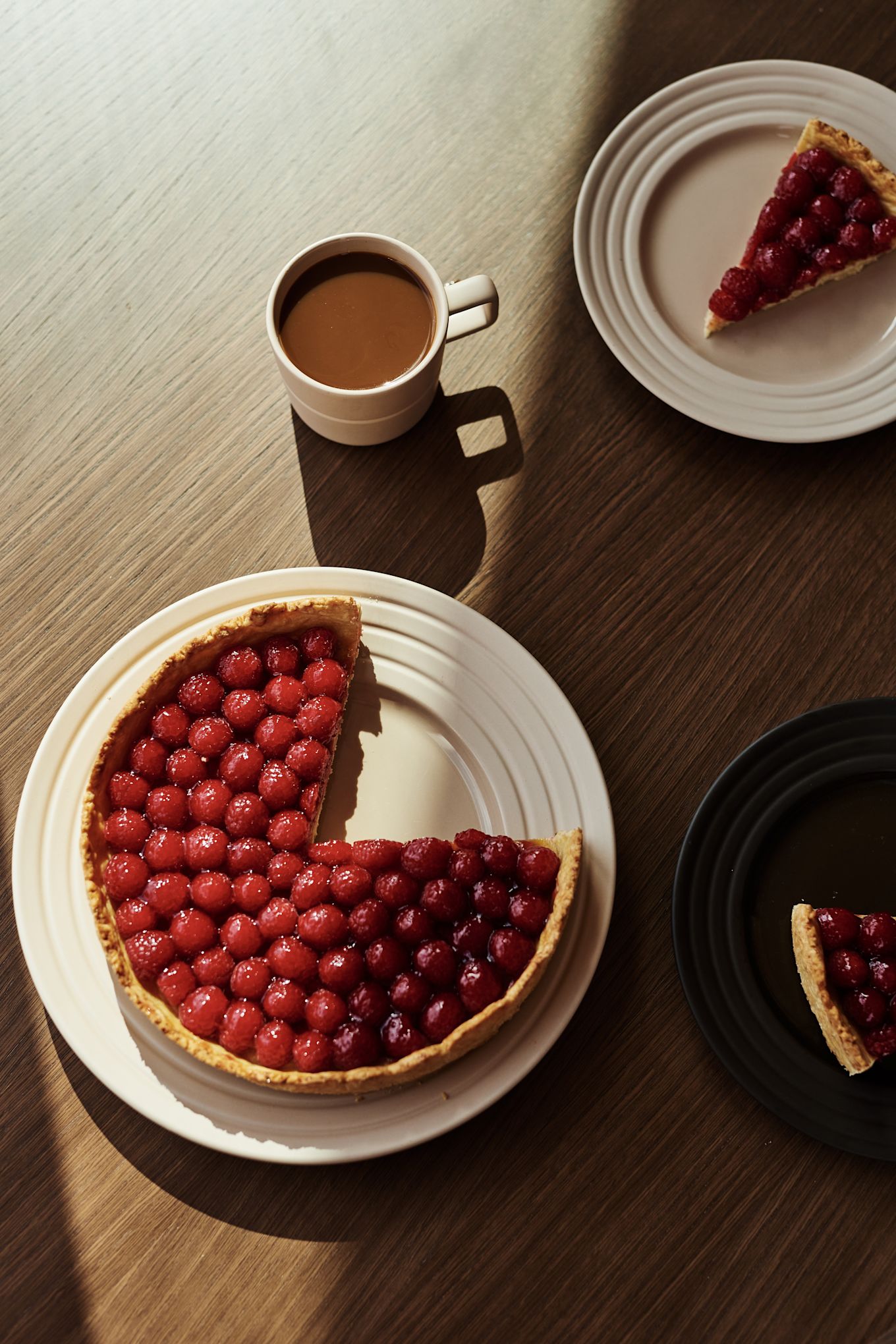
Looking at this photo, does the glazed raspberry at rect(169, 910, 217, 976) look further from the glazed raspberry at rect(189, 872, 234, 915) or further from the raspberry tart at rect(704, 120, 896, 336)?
the raspberry tart at rect(704, 120, 896, 336)

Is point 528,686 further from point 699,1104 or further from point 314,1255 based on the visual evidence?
point 314,1255

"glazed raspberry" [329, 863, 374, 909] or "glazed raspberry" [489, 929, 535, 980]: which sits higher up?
"glazed raspberry" [329, 863, 374, 909]

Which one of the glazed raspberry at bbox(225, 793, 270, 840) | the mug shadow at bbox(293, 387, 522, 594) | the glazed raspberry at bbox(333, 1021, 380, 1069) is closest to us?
the glazed raspberry at bbox(333, 1021, 380, 1069)

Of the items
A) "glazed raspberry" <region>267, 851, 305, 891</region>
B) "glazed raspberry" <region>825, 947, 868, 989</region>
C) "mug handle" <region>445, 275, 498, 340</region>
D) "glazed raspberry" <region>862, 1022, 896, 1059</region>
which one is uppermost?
"mug handle" <region>445, 275, 498, 340</region>

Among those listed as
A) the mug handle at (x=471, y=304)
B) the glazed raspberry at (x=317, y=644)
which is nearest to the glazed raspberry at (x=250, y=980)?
the glazed raspberry at (x=317, y=644)

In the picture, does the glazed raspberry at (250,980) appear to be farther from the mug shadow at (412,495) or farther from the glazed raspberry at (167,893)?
the mug shadow at (412,495)

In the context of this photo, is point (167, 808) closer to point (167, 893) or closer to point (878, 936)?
point (167, 893)

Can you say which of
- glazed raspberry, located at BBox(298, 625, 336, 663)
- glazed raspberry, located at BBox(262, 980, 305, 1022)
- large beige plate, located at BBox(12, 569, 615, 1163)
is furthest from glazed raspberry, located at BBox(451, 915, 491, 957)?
glazed raspberry, located at BBox(298, 625, 336, 663)
